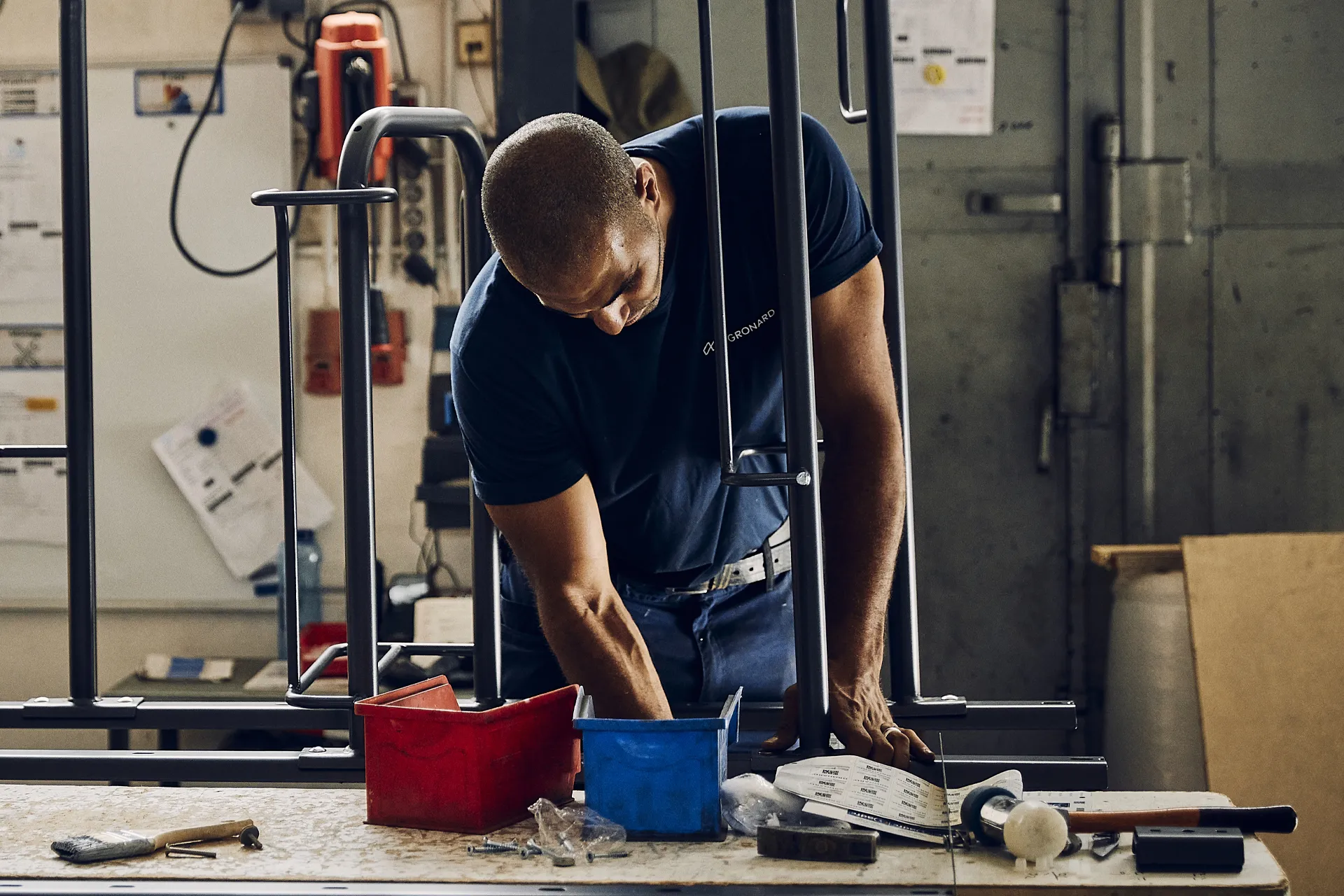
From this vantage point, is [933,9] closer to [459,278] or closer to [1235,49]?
[1235,49]

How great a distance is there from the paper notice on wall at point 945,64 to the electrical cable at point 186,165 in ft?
4.35

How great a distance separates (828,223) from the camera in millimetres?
1569

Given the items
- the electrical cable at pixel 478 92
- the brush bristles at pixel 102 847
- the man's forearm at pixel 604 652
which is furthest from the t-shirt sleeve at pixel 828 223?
the electrical cable at pixel 478 92

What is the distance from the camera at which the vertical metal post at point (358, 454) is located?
142 cm

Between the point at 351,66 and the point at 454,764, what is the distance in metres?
1.89

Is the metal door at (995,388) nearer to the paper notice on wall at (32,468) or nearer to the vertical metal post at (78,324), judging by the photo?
the vertical metal post at (78,324)

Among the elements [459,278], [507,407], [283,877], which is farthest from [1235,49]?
[283,877]

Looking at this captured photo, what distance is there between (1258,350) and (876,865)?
7.17 feet

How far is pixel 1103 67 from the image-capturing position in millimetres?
2762

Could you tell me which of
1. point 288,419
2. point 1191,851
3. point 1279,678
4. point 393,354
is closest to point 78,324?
point 288,419

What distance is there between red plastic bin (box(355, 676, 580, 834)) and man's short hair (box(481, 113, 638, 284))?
48 cm

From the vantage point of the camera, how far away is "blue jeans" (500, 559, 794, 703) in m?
1.89

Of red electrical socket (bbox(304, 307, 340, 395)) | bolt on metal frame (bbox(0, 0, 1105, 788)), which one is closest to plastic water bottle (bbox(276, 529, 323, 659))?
red electrical socket (bbox(304, 307, 340, 395))

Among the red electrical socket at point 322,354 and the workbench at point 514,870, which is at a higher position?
the red electrical socket at point 322,354
